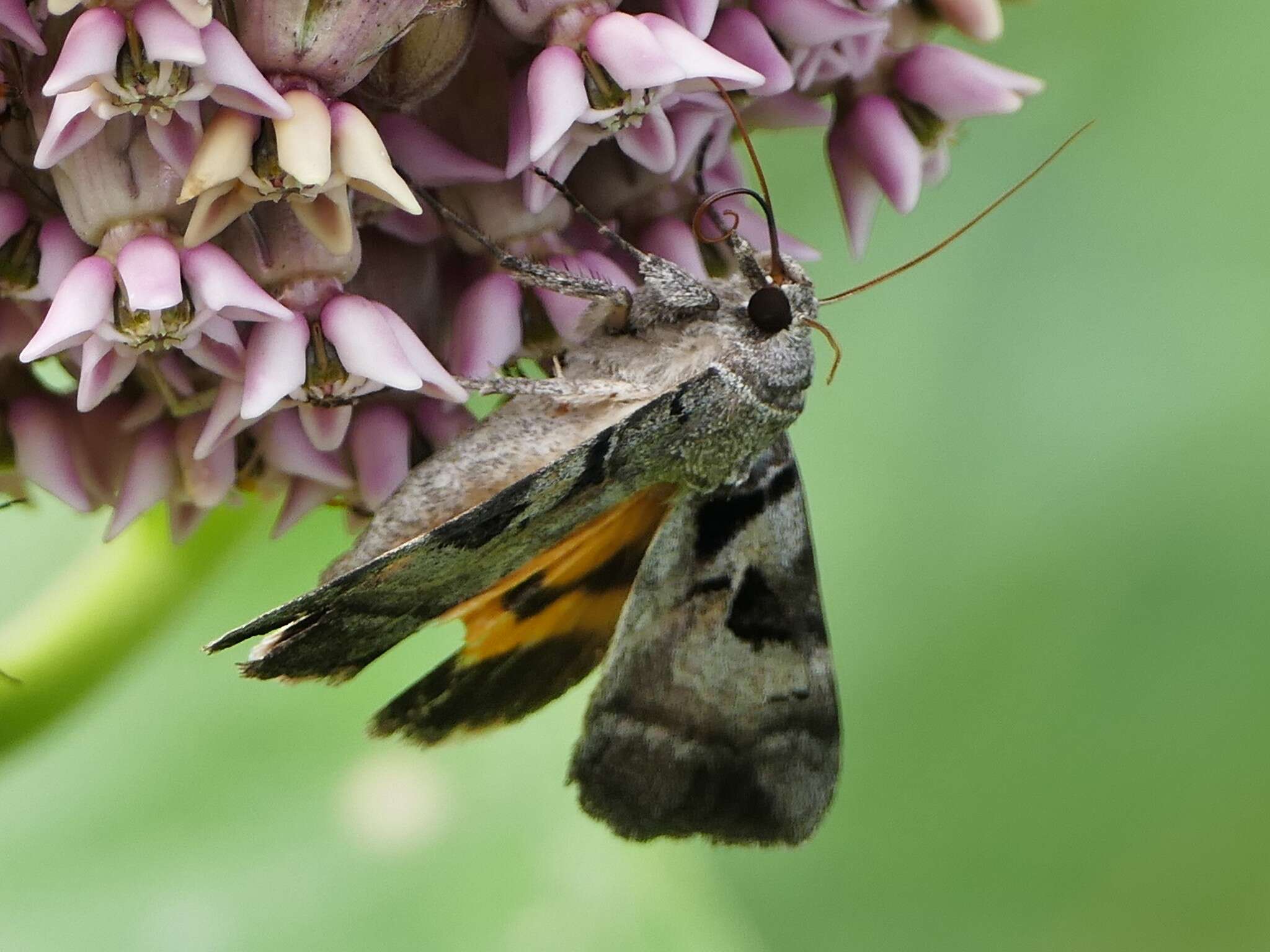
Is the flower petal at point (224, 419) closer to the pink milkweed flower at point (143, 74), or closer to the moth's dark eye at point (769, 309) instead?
the pink milkweed flower at point (143, 74)

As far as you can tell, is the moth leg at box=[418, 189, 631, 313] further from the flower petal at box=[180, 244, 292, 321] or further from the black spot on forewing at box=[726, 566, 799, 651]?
the black spot on forewing at box=[726, 566, 799, 651]

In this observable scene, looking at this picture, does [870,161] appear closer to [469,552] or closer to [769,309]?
[769,309]

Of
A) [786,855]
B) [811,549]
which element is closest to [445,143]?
[811,549]

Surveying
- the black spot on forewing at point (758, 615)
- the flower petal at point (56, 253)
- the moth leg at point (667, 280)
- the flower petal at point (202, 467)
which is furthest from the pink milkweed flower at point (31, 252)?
the black spot on forewing at point (758, 615)

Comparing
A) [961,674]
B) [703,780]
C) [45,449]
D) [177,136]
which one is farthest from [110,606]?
[961,674]

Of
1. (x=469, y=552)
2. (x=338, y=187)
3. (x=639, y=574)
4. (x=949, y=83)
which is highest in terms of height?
(x=338, y=187)

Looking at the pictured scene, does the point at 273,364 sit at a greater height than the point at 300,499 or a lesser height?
greater

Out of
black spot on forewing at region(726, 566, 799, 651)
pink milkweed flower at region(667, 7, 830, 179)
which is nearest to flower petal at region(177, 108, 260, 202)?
pink milkweed flower at region(667, 7, 830, 179)

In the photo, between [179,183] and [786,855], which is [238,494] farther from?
[786,855]

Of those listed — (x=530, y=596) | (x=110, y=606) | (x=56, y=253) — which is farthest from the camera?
(x=110, y=606)
